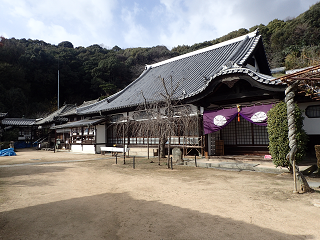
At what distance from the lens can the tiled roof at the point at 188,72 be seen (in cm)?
1373

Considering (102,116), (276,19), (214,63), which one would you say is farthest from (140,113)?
(276,19)

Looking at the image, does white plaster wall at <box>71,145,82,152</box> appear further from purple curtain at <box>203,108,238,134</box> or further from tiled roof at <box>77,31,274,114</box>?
purple curtain at <box>203,108,238,134</box>

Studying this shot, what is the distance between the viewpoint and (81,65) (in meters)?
51.3

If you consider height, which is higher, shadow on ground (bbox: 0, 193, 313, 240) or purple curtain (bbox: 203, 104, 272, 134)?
purple curtain (bbox: 203, 104, 272, 134)

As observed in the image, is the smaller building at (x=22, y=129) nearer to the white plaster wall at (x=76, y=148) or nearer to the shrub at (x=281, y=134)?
the white plaster wall at (x=76, y=148)

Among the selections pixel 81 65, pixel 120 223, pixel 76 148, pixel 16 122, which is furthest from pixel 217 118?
pixel 81 65

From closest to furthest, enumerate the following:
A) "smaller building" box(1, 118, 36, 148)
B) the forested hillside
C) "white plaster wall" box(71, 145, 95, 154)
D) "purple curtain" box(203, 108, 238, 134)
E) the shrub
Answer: the shrub, "purple curtain" box(203, 108, 238, 134), "white plaster wall" box(71, 145, 95, 154), "smaller building" box(1, 118, 36, 148), the forested hillside

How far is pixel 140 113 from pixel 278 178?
34.9ft

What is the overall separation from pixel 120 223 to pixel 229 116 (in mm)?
8718

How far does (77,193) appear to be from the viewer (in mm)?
5957

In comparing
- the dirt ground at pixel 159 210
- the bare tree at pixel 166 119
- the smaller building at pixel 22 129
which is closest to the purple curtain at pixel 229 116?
the bare tree at pixel 166 119

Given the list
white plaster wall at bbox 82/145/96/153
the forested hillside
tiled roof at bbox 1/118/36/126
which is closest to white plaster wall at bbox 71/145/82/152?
white plaster wall at bbox 82/145/96/153

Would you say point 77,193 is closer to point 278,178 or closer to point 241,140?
point 278,178

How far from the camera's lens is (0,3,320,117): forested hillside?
115ft
